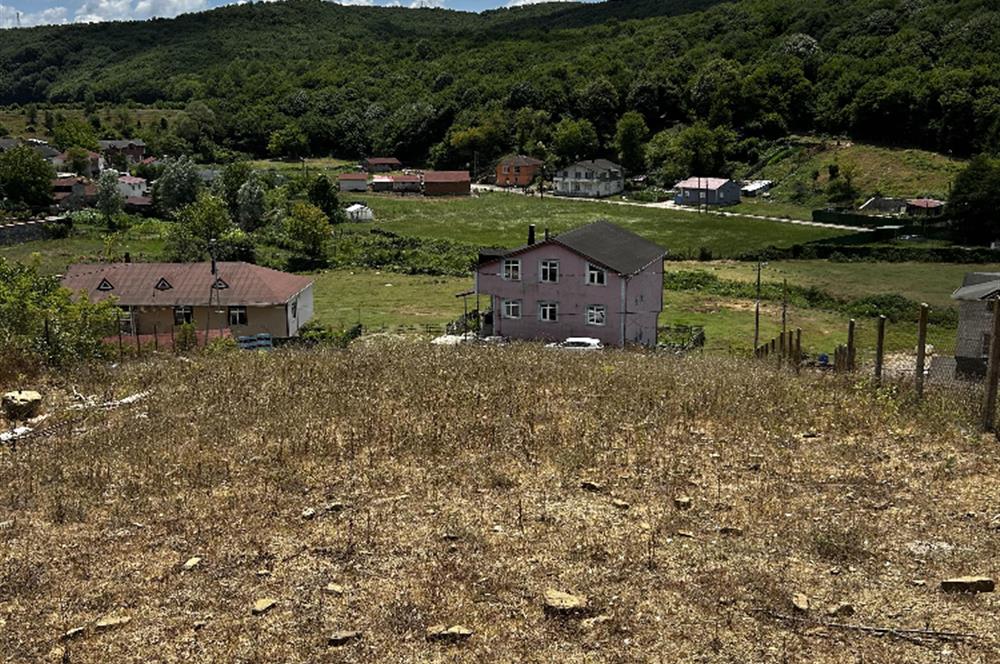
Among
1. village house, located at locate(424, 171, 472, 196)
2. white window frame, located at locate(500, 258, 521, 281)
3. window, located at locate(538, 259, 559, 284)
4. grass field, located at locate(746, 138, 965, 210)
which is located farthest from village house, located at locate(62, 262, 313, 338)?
village house, located at locate(424, 171, 472, 196)

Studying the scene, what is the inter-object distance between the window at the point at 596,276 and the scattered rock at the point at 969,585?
24779 millimetres

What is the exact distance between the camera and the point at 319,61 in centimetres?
19500

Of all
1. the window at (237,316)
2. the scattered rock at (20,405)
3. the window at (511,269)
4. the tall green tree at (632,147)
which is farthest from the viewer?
the tall green tree at (632,147)

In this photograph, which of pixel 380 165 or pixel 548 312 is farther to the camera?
pixel 380 165

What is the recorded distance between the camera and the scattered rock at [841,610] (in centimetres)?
659

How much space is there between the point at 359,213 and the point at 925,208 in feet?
152

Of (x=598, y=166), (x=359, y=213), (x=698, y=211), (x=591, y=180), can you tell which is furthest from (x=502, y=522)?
(x=598, y=166)

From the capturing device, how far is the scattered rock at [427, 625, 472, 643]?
20.9ft

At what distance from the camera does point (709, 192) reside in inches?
3243

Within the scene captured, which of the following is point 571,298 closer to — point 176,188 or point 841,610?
point 841,610

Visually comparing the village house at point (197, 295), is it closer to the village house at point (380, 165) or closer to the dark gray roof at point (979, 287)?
the dark gray roof at point (979, 287)

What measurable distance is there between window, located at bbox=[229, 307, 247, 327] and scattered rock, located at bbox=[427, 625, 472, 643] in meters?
29.7

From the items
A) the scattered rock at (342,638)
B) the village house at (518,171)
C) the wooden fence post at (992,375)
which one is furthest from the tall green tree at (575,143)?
the scattered rock at (342,638)

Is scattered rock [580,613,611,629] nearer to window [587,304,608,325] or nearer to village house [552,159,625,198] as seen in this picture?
window [587,304,608,325]
